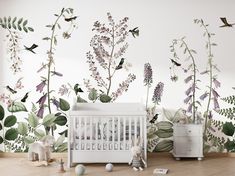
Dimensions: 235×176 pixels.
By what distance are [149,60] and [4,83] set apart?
1514 mm

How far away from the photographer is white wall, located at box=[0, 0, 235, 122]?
3.85m

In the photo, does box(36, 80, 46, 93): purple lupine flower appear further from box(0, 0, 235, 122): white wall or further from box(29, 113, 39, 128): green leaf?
box(29, 113, 39, 128): green leaf

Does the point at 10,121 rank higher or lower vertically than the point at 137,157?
higher

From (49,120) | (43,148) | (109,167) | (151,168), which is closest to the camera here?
(109,167)

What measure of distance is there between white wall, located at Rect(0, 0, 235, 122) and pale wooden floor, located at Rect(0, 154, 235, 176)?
683 mm

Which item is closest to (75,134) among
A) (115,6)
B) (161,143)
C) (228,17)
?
(161,143)

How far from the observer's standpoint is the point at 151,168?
11.1ft

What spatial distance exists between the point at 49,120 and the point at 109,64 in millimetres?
843

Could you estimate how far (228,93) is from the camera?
3.92 metres

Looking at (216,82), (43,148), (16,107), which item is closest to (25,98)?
(16,107)

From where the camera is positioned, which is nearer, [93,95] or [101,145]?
[101,145]

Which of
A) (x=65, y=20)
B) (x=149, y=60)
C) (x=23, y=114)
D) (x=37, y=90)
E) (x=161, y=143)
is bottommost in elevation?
(x=161, y=143)

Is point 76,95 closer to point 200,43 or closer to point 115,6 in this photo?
point 115,6

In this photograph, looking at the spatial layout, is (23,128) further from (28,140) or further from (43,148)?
(43,148)
